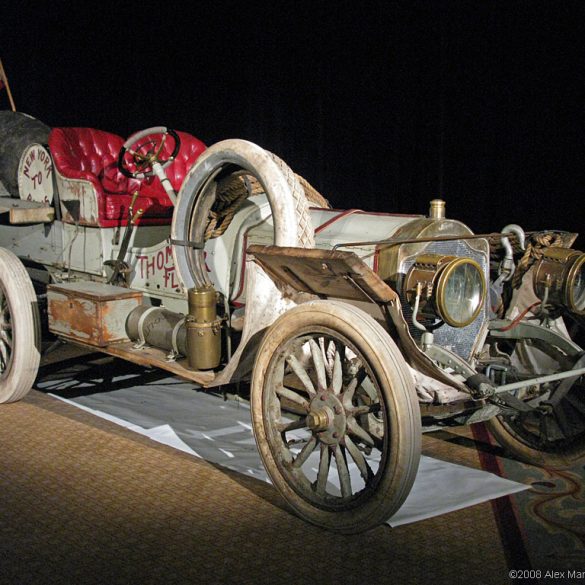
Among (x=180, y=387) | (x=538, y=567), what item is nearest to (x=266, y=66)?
(x=180, y=387)

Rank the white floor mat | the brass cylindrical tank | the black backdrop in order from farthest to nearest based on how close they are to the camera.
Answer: the black backdrop < the brass cylindrical tank < the white floor mat

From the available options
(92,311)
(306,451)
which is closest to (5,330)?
(92,311)

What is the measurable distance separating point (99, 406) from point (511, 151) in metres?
2.30

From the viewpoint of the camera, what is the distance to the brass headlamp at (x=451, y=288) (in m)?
2.90

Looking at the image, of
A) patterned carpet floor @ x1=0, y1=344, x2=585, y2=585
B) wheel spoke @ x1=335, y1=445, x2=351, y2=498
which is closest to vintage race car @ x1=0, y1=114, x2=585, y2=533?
wheel spoke @ x1=335, y1=445, x2=351, y2=498

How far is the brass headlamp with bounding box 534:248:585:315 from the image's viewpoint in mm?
3197

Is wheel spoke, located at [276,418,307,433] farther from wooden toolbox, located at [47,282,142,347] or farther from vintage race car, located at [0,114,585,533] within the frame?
wooden toolbox, located at [47,282,142,347]

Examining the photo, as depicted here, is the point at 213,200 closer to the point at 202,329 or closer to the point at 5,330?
the point at 202,329

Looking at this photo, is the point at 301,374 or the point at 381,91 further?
the point at 381,91

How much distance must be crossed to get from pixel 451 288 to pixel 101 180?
2419mm

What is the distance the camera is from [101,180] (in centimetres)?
470

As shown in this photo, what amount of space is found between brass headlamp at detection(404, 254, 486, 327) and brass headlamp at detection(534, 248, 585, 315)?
Result: 39 cm

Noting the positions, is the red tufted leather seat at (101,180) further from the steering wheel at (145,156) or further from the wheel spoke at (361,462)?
the wheel spoke at (361,462)

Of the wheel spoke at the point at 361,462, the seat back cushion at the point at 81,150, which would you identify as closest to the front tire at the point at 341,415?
the wheel spoke at the point at 361,462
